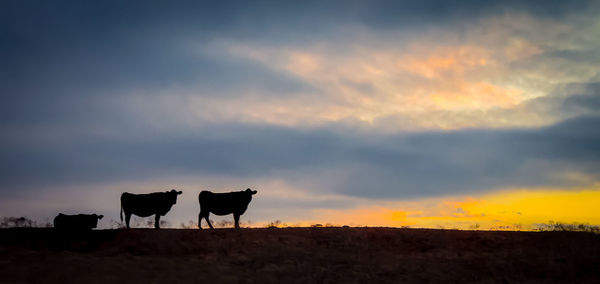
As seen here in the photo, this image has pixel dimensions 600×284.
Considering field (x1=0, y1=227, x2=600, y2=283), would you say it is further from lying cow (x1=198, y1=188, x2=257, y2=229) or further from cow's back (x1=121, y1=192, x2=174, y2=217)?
lying cow (x1=198, y1=188, x2=257, y2=229)

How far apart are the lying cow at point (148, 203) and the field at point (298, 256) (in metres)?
4.00

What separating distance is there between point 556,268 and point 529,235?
3.73 m

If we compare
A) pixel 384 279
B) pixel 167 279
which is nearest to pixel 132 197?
pixel 167 279

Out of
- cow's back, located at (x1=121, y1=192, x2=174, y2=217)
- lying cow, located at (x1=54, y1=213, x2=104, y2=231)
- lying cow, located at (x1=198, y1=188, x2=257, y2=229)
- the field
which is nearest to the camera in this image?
the field

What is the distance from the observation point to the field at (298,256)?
55.3ft

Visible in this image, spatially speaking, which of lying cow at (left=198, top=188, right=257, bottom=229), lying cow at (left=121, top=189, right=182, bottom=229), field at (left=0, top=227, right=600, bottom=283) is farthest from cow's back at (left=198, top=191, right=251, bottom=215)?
field at (left=0, top=227, right=600, bottom=283)

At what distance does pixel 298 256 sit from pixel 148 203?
1102 cm

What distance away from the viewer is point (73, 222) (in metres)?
25.4

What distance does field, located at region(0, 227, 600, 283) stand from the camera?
1686cm

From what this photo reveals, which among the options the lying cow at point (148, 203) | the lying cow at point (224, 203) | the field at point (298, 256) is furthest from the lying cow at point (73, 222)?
the lying cow at point (224, 203)

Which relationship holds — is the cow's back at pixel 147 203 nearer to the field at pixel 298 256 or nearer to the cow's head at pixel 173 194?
the cow's head at pixel 173 194

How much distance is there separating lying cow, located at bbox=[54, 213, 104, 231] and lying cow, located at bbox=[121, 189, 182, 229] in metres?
2.29

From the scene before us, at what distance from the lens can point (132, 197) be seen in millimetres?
27953

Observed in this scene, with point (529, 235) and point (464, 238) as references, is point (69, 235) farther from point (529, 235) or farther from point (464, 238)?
point (529, 235)
